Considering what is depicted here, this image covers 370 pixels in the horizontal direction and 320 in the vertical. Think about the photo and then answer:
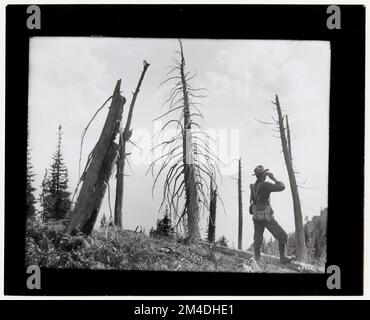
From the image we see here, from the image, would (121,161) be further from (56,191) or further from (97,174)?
(56,191)

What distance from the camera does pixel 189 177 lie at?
16.4ft

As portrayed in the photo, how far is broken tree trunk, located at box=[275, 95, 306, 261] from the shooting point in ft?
15.9

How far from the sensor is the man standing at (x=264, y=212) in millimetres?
4883

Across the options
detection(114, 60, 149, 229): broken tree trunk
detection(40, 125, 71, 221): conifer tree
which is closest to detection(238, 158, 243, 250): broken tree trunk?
detection(114, 60, 149, 229): broken tree trunk

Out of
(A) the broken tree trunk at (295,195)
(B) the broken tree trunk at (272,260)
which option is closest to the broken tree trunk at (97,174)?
(B) the broken tree trunk at (272,260)

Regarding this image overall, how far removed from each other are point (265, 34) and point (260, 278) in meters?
2.17

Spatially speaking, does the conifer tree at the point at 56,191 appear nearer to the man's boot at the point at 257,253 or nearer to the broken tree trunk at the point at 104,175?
the broken tree trunk at the point at 104,175

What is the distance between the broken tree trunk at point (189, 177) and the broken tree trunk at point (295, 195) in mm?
817

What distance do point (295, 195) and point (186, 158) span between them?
1029mm

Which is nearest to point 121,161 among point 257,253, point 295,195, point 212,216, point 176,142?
point 176,142

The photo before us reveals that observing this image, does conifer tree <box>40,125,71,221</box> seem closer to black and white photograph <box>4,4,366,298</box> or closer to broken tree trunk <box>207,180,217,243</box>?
black and white photograph <box>4,4,366,298</box>

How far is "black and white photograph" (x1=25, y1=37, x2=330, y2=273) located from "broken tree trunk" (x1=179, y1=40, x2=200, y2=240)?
0.12ft
